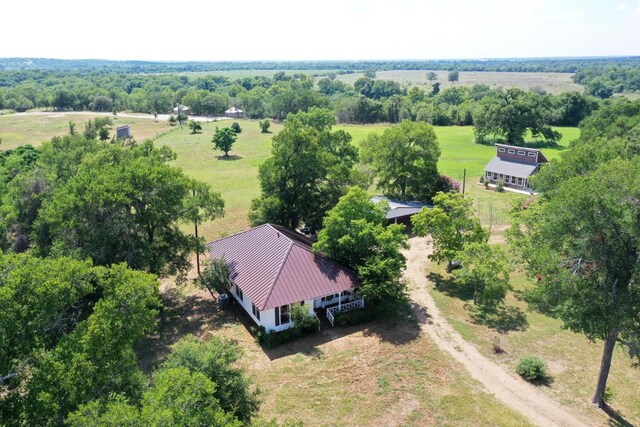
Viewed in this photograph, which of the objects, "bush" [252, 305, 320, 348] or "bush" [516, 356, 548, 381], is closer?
"bush" [516, 356, 548, 381]

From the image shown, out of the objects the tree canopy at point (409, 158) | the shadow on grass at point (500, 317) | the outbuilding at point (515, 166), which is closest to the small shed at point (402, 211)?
the tree canopy at point (409, 158)

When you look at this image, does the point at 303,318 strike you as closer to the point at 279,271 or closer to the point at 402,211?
the point at 279,271

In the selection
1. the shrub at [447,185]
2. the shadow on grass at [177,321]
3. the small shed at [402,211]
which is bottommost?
the shadow on grass at [177,321]

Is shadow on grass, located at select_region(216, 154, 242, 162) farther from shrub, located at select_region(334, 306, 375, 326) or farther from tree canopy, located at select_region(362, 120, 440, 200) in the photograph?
shrub, located at select_region(334, 306, 375, 326)

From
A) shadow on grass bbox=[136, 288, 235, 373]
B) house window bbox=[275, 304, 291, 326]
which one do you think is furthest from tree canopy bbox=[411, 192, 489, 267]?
shadow on grass bbox=[136, 288, 235, 373]

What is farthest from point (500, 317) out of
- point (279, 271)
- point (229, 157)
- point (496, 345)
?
point (229, 157)

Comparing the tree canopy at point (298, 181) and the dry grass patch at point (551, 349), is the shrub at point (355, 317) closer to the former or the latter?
the dry grass patch at point (551, 349)
